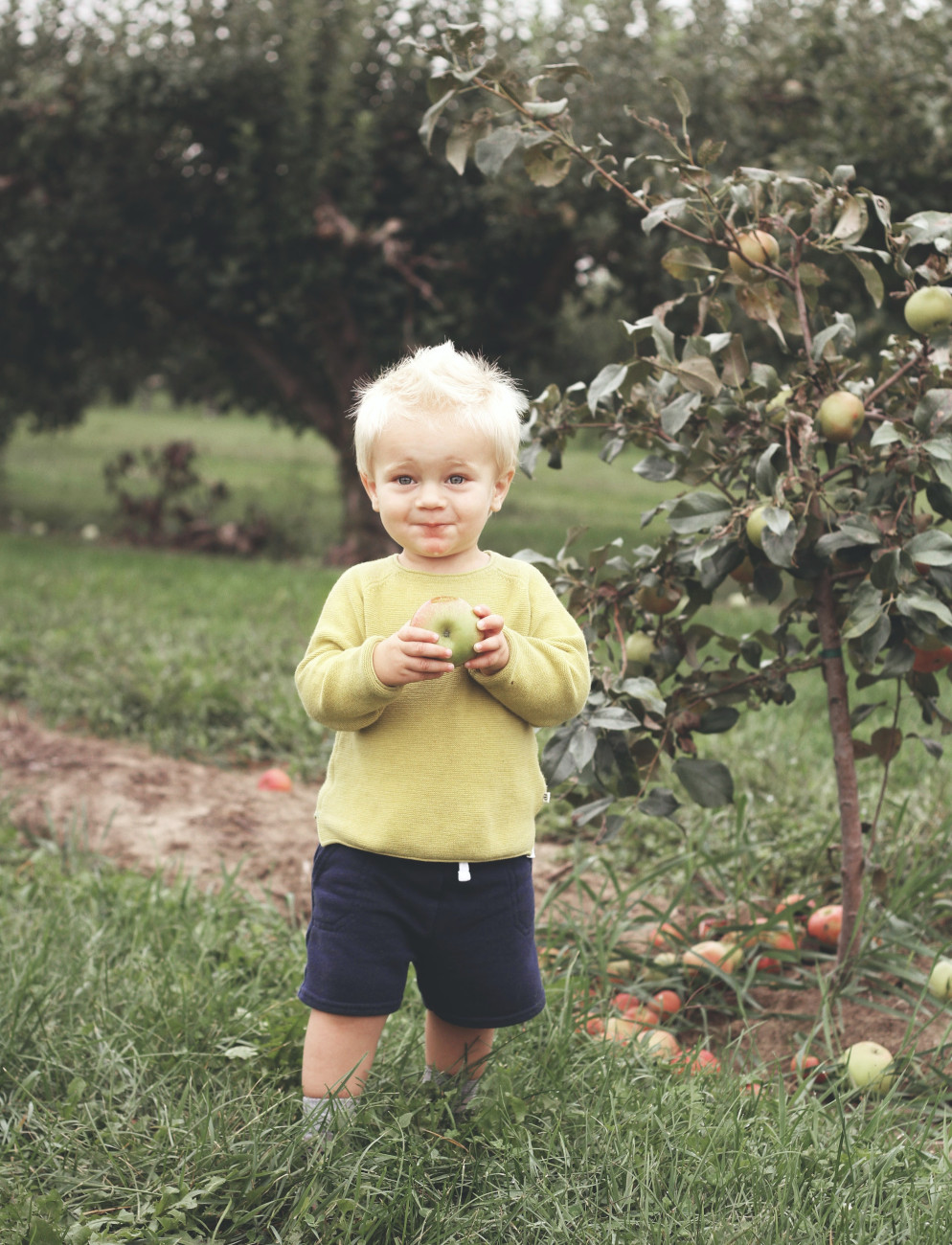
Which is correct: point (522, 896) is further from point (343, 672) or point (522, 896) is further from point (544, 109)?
point (544, 109)

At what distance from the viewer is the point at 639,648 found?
7.57 ft

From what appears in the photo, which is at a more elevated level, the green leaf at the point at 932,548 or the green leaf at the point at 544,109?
the green leaf at the point at 544,109

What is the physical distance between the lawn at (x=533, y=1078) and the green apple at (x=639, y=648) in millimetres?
578

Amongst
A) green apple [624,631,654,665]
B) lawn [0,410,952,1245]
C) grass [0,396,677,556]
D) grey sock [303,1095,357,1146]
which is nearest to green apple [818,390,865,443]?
green apple [624,631,654,665]

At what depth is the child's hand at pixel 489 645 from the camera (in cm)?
151

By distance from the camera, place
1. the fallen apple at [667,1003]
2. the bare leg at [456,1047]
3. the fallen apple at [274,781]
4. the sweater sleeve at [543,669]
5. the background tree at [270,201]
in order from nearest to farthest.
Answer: the sweater sleeve at [543,669], the bare leg at [456,1047], the fallen apple at [667,1003], the fallen apple at [274,781], the background tree at [270,201]

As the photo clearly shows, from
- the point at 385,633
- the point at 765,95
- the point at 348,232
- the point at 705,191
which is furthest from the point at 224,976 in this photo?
the point at 765,95

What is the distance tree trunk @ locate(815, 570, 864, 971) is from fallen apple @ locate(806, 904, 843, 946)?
0.52ft

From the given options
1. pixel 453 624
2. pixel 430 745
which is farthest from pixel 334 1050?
pixel 453 624

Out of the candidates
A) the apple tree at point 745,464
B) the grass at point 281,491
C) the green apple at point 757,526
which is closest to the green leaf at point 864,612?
the apple tree at point 745,464

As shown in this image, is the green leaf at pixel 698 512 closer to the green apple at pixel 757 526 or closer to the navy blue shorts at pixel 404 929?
the green apple at pixel 757 526

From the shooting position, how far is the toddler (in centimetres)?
162

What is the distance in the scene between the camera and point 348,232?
779cm

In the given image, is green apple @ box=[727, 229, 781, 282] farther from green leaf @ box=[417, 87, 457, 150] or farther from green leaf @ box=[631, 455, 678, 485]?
green leaf @ box=[417, 87, 457, 150]
